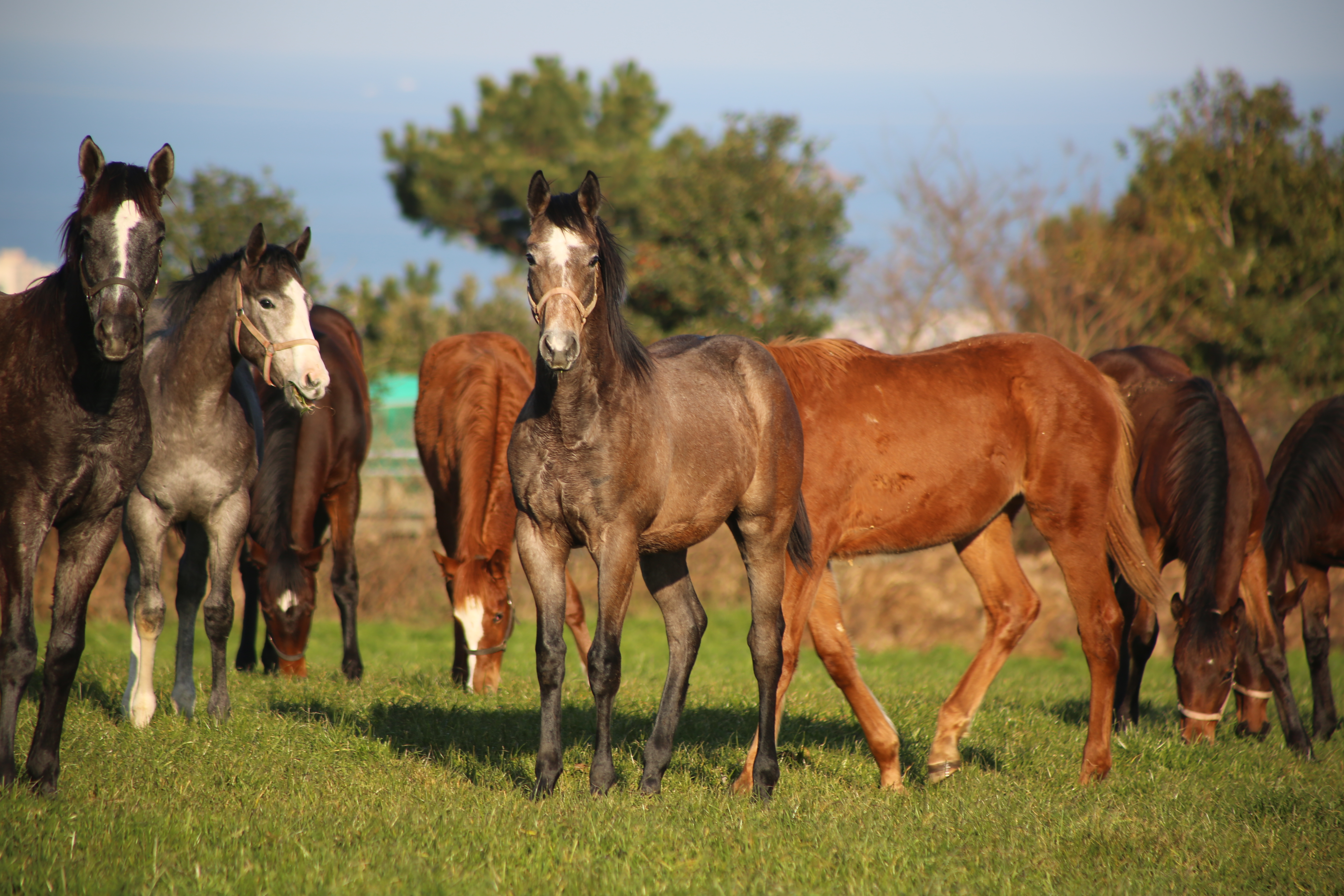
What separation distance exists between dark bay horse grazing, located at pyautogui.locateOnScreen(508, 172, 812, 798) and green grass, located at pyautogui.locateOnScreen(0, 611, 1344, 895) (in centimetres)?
48

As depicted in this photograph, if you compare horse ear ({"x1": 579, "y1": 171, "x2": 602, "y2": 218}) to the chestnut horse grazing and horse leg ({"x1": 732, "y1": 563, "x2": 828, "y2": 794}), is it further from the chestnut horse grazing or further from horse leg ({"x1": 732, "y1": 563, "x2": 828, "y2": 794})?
horse leg ({"x1": 732, "y1": 563, "x2": 828, "y2": 794})

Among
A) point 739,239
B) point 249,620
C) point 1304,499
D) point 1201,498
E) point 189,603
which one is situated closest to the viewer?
point 189,603

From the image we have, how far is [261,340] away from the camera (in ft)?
17.7

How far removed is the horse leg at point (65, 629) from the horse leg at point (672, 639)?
89.1 inches

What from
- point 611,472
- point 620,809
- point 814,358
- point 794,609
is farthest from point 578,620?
point 611,472

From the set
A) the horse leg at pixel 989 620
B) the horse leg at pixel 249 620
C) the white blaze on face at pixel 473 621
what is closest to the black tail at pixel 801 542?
the horse leg at pixel 989 620

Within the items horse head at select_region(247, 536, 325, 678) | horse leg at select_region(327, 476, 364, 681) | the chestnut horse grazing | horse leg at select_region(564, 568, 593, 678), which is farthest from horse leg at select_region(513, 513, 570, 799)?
horse leg at select_region(327, 476, 364, 681)

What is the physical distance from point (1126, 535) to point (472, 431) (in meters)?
4.21

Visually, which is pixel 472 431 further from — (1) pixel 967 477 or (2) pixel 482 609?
(1) pixel 967 477

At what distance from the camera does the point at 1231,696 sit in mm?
9047

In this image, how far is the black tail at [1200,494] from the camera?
20.3 ft

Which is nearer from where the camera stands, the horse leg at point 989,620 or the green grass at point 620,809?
the green grass at point 620,809

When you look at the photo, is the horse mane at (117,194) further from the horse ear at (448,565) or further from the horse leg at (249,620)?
the horse leg at (249,620)

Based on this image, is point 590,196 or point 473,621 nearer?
point 590,196
